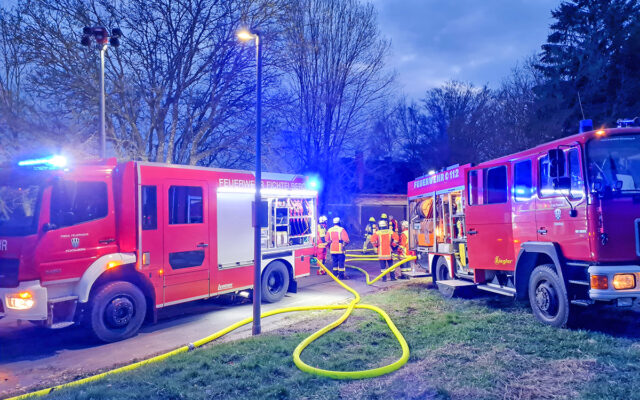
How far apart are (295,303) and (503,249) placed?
430 cm

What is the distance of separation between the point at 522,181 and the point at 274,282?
17.7ft

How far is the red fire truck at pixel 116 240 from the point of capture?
617 cm

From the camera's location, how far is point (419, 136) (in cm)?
3566

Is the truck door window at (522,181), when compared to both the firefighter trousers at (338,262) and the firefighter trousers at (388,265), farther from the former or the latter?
the firefighter trousers at (338,262)

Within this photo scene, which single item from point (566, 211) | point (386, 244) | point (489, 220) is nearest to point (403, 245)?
point (386, 244)

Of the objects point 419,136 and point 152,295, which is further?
point 419,136

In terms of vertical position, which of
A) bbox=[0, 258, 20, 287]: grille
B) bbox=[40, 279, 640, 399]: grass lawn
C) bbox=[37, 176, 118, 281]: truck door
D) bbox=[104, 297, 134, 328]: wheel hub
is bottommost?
bbox=[40, 279, 640, 399]: grass lawn

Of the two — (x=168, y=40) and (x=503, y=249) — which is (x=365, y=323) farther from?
(x=168, y=40)

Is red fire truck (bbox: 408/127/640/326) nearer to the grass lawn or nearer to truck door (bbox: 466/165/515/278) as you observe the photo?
truck door (bbox: 466/165/515/278)

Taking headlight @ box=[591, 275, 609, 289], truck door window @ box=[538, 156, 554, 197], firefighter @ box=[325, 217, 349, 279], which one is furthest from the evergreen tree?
headlight @ box=[591, 275, 609, 289]

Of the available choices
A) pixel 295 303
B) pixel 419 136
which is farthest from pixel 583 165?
pixel 419 136

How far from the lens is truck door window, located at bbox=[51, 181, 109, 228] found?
21.1ft

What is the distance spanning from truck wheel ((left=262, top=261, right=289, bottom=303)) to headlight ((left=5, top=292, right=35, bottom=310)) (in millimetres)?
4409

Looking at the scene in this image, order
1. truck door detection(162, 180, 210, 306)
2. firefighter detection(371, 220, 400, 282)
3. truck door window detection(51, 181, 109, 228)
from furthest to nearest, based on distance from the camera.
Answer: firefighter detection(371, 220, 400, 282)
truck door detection(162, 180, 210, 306)
truck door window detection(51, 181, 109, 228)
